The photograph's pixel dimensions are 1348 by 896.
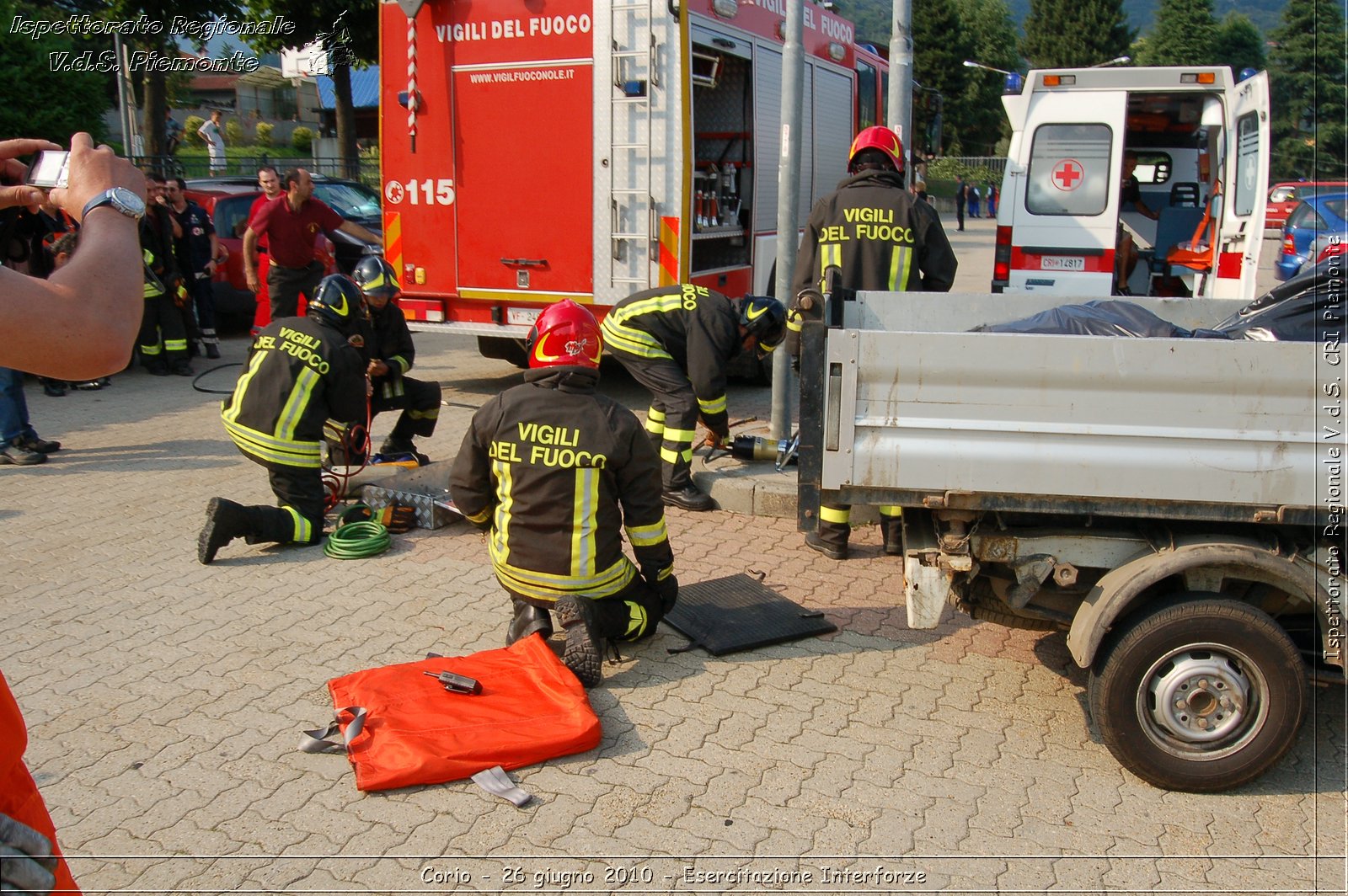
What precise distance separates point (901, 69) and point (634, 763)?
17.1 feet

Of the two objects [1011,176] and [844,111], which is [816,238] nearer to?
[1011,176]

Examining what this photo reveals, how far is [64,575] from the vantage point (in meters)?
5.41

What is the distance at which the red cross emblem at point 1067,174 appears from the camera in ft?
27.3

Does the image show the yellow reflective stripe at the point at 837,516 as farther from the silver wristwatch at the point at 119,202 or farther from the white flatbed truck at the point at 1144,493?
the silver wristwatch at the point at 119,202

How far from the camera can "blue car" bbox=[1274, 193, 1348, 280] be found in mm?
16266

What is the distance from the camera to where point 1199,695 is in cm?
354

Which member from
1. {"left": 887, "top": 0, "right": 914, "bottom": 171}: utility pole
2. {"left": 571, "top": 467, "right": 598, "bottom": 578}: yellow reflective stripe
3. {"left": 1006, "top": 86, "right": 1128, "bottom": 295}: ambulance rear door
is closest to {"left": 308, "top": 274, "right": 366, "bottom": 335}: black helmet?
{"left": 571, "top": 467, "right": 598, "bottom": 578}: yellow reflective stripe

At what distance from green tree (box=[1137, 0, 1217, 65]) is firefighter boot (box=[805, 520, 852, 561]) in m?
67.8

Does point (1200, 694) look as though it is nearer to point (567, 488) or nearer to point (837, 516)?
point (837, 516)

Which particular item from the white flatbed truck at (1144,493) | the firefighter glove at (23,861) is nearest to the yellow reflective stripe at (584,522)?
the white flatbed truck at (1144,493)

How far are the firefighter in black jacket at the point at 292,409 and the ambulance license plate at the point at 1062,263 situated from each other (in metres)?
5.52

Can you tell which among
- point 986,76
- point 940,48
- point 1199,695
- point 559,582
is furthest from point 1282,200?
point 986,76

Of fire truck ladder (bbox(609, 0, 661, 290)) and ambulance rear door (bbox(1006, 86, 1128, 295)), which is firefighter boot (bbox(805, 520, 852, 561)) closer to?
fire truck ladder (bbox(609, 0, 661, 290))

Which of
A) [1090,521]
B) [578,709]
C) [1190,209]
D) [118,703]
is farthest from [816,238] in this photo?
[1190,209]
